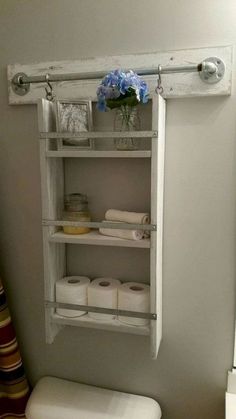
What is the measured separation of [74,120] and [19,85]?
261 mm

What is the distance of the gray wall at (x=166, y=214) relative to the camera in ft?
3.20

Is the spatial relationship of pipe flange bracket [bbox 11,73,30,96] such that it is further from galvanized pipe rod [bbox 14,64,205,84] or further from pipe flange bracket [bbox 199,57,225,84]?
pipe flange bracket [bbox 199,57,225,84]

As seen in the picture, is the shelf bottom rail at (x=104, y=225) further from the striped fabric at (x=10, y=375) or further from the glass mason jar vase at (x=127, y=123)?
the striped fabric at (x=10, y=375)

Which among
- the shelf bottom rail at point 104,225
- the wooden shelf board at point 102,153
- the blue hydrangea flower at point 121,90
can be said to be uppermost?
the blue hydrangea flower at point 121,90

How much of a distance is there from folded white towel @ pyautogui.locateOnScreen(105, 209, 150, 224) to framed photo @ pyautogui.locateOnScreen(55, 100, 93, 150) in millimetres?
215

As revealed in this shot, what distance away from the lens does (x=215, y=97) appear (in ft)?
3.15

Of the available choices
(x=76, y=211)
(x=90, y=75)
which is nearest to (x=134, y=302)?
(x=76, y=211)

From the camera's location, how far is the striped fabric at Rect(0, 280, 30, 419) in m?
1.15

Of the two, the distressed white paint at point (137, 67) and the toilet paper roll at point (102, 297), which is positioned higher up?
the distressed white paint at point (137, 67)

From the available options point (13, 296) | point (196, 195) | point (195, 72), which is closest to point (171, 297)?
point (196, 195)

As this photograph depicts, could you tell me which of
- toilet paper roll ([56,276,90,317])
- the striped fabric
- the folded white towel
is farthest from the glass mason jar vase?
the striped fabric

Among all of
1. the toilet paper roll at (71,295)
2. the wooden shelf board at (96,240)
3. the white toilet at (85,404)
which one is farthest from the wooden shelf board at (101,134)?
the white toilet at (85,404)

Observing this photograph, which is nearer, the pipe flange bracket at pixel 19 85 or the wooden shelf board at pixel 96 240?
the wooden shelf board at pixel 96 240

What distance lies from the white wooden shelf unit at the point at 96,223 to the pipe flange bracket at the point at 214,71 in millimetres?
143
